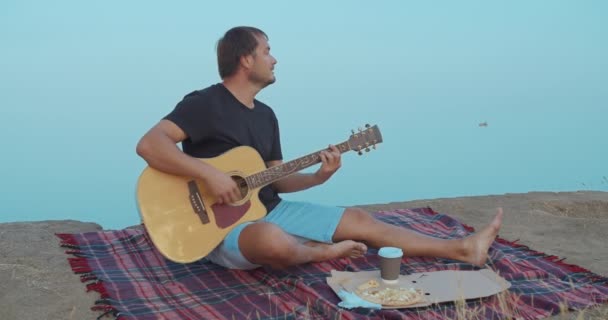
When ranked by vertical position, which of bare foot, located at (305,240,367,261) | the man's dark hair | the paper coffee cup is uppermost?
the man's dark hair

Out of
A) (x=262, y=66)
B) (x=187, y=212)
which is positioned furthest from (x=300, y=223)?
(x=262, y=66)

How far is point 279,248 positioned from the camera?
3.24 metres

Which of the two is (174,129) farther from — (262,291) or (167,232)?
(262,291)

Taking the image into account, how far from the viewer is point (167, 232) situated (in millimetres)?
3371

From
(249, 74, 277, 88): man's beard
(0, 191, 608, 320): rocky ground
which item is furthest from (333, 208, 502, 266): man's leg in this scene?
(249, 74, 277, 88): man's beard

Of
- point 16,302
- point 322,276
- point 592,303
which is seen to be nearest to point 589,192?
point 592,303

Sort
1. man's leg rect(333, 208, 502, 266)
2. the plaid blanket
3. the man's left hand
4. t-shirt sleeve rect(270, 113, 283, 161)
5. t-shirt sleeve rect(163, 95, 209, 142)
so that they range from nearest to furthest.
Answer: the plaid blanket < t-shirt sleeve rect(163, 95, 209, 142) < the man's left hand < man's leg rect(333, 208, 502, 266) < t-shirt sleeve rect(270, 113, 283, 161)

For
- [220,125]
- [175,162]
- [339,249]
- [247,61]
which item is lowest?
[339,249]

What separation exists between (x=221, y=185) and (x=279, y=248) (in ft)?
1.47

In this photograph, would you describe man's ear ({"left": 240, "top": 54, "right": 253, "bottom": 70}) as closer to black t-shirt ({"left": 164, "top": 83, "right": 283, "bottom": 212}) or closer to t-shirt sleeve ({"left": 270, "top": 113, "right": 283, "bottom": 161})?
black t-shirt ({"left": 164, "top": 83, "right": 283, "bottom": 212})

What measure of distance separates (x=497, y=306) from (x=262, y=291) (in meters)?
1.18

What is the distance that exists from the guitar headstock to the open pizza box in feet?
2.26

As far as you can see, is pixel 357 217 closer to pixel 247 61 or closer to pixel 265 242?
pixel 265 242

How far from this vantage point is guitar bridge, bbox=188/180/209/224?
343 centimetres
